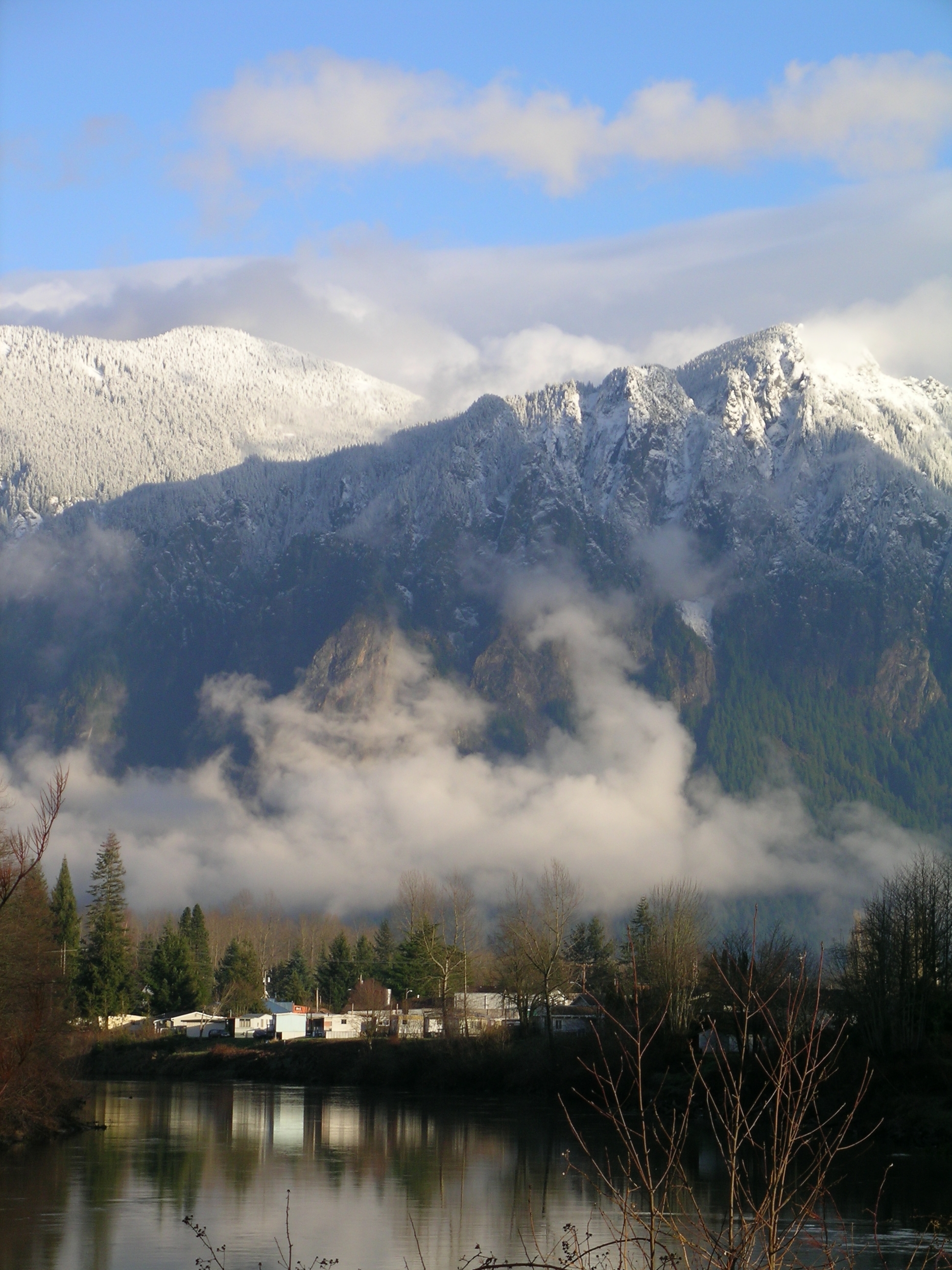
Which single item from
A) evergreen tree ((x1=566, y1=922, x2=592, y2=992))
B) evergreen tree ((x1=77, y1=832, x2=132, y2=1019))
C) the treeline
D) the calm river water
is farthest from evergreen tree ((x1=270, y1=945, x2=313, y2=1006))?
the calm river water

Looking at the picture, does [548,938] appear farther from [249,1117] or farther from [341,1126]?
[341,1126]

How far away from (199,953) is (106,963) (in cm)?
3053

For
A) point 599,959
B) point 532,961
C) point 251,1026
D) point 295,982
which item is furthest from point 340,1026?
point 295,982

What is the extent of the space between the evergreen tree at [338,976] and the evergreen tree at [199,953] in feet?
40.6

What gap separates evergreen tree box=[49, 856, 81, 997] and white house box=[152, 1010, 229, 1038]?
9653 millimetres

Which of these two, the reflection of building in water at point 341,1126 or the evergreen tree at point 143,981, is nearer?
the reflection of building in water at point 341,1126

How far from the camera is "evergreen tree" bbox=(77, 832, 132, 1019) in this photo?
121 metres

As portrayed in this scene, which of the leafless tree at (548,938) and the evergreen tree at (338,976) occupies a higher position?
the leafless tree at (548,938)

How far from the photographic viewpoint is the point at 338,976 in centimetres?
14988

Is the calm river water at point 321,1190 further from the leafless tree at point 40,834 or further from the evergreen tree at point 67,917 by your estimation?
the evergreen tree at point 67,917

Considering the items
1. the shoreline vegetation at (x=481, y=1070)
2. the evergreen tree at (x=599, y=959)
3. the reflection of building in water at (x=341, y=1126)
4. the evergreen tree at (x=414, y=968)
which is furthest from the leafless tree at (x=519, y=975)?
the reflection of building in water at (x=341, y=1126)

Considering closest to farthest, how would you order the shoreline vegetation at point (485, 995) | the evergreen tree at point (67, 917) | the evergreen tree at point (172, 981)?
the shoreline vegetation at point (485, 995) → the evergreen tree at point (67, 917) → the evergreen tree at point (172, 981)

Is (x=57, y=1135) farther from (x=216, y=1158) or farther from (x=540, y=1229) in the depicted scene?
(x=540, y=1229)

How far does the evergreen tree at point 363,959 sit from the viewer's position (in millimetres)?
150375
